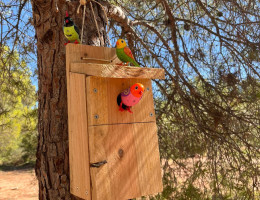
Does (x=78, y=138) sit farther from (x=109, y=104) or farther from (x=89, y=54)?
(x=89, y=54)

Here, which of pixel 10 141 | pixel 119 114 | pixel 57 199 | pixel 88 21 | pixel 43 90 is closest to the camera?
pixel 119 114

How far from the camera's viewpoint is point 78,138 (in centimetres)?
134

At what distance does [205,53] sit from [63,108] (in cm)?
195

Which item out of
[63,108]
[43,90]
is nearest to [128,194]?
[63,108]

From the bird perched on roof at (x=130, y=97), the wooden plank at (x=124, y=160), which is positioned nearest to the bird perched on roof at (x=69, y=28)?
the bird perched on roof at (x=130, y=97)

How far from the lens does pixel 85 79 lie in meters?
1.32

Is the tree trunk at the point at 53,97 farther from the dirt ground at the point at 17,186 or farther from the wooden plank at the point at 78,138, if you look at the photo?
the dirt ground at the point at 17,186

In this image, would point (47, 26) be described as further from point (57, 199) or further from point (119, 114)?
point (57, 199)

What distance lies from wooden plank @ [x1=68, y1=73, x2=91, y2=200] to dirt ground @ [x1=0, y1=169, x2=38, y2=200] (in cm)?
434

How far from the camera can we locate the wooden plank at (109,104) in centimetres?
130

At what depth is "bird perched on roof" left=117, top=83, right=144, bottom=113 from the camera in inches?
48.4

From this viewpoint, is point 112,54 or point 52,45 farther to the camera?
point 52,45

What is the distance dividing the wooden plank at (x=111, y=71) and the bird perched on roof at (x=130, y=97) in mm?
85

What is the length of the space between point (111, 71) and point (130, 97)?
0.14 metres
